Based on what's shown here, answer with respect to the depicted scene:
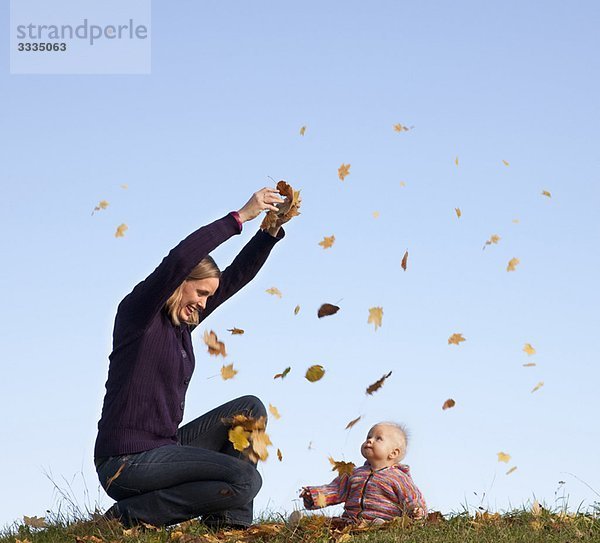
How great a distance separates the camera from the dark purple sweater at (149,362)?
6.32m

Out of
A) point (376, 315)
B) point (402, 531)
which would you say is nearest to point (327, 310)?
point (376, 315)

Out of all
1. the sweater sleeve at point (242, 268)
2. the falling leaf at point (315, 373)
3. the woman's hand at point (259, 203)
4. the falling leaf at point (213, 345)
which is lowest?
the falling leaf at point (315, 373)

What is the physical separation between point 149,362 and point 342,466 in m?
1.66

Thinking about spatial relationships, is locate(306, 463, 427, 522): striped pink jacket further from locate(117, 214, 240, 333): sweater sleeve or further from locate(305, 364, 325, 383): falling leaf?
locate(117, 214, 240, 333): sweater sleeve

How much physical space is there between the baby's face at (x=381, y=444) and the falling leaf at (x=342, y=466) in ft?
0.50

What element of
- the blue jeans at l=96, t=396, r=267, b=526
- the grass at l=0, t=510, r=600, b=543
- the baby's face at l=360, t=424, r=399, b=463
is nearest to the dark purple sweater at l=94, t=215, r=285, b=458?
the blue jeans at l=96, t=396, r=267, b=526

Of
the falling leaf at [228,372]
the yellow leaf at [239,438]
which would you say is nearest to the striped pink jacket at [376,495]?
the yellow leaf at [239,438]

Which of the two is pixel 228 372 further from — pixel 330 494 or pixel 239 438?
pixel 330 494

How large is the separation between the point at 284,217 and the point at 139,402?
179 centimetres

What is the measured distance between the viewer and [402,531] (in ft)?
20.9

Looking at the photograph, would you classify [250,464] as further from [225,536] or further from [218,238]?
[218,238]

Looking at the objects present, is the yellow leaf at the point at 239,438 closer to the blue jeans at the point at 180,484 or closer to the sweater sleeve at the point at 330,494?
the blue jeans at the point at 180,484

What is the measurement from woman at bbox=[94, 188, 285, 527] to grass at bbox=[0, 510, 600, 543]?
197 millimetres

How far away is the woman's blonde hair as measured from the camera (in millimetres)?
6574
